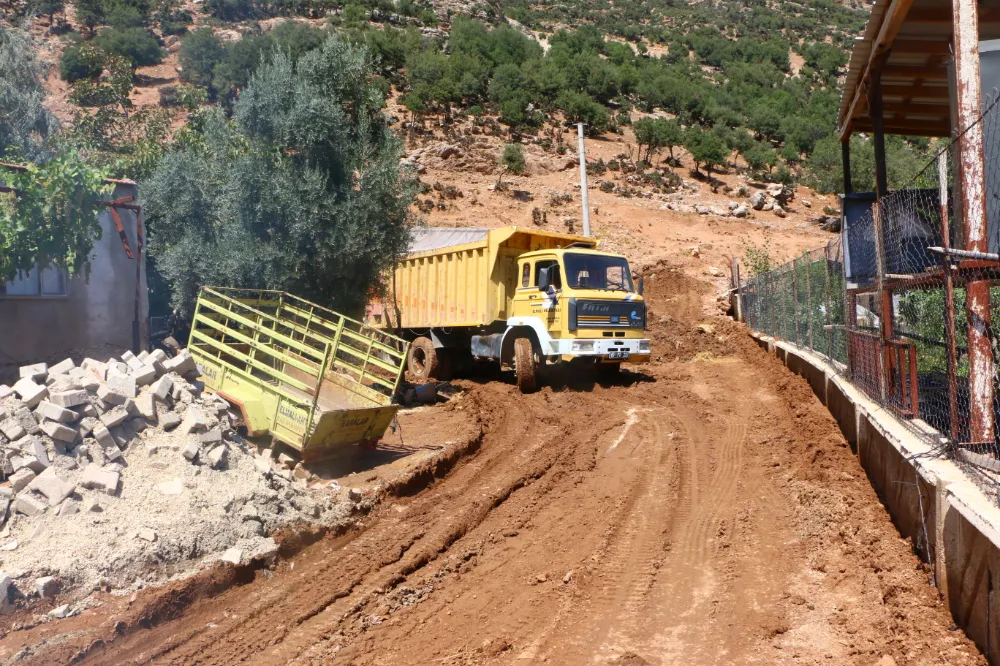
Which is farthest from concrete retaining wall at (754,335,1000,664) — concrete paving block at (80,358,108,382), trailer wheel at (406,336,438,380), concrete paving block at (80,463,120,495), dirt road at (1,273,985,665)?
trailer wheel at (406,336,438,380)

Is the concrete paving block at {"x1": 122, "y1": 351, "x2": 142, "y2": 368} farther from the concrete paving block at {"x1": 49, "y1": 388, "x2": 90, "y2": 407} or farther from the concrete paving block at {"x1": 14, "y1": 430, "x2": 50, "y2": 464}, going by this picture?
the concrete paving block at {"x1": 14, "y1": 430, "x2": 50, "y2": 464}

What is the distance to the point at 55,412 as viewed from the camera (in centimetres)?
699

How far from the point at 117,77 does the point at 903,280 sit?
4320 cm

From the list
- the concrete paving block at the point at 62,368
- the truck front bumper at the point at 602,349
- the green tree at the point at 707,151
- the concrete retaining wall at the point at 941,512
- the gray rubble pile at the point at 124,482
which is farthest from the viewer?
the green tree at the point at 707,151

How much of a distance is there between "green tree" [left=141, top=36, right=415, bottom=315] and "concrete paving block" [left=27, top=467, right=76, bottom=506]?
7.63 meters

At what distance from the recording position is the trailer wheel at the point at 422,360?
17109 millimetres

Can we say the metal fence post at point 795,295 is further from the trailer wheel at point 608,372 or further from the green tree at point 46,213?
the green tree at point 46,213

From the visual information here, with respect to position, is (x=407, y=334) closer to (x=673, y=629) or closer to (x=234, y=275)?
(x=234, y=275)

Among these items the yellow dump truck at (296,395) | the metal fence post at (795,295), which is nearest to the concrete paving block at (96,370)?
the yellow dump truck at (296,395)

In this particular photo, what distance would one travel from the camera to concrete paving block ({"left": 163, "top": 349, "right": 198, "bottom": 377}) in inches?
346

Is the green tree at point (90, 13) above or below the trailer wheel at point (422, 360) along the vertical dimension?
above

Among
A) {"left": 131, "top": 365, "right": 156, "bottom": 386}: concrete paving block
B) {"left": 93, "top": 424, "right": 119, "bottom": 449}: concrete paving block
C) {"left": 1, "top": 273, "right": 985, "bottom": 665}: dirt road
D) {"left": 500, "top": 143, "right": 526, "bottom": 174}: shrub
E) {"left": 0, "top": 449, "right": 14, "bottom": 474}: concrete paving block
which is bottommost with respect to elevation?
{"left": 1, "top": 273, "right": 985, "bottom": 665}: dirt road

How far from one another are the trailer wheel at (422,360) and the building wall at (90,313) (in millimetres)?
5756

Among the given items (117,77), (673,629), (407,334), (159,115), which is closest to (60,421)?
(673,629)
